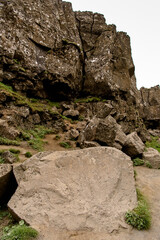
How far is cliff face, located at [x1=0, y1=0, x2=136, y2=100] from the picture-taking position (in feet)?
59.8

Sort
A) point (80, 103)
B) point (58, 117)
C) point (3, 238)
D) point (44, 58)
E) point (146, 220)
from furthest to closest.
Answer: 1. point (80, 103)
2. point (44, 58)
3. point (58, 117)
4. point (146, 220)
5. point (3, 238)

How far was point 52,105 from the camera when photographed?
70.6 feet

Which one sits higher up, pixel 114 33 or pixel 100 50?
pixel 114 33

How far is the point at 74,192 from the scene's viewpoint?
533 centimetres

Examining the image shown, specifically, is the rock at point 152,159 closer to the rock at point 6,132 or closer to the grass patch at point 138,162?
the grass patch at point 138,162

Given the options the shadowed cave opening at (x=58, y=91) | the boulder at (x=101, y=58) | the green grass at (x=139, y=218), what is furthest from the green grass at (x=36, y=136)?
the boulder at (x=101, y=58)

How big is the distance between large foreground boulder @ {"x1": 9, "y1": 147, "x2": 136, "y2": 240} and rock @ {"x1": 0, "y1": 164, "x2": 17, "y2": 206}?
12.3 inches

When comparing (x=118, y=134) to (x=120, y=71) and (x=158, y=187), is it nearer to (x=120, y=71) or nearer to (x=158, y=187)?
(x=158, y=187)

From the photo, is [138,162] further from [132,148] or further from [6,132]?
[6,132]

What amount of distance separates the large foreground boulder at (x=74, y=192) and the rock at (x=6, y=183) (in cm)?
31

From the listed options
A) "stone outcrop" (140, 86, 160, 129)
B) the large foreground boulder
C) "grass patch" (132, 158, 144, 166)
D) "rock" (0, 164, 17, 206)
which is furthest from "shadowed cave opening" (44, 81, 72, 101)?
"stone outcrop" (140, 86, 160, 129)

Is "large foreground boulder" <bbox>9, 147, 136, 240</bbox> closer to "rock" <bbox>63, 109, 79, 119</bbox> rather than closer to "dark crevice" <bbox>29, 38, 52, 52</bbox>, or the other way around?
→ "rock" <bbox>63, 109, 79, 119</bbox>

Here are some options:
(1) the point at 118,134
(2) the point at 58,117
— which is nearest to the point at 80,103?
(2) the point at 58,117

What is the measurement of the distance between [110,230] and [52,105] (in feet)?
61.1
